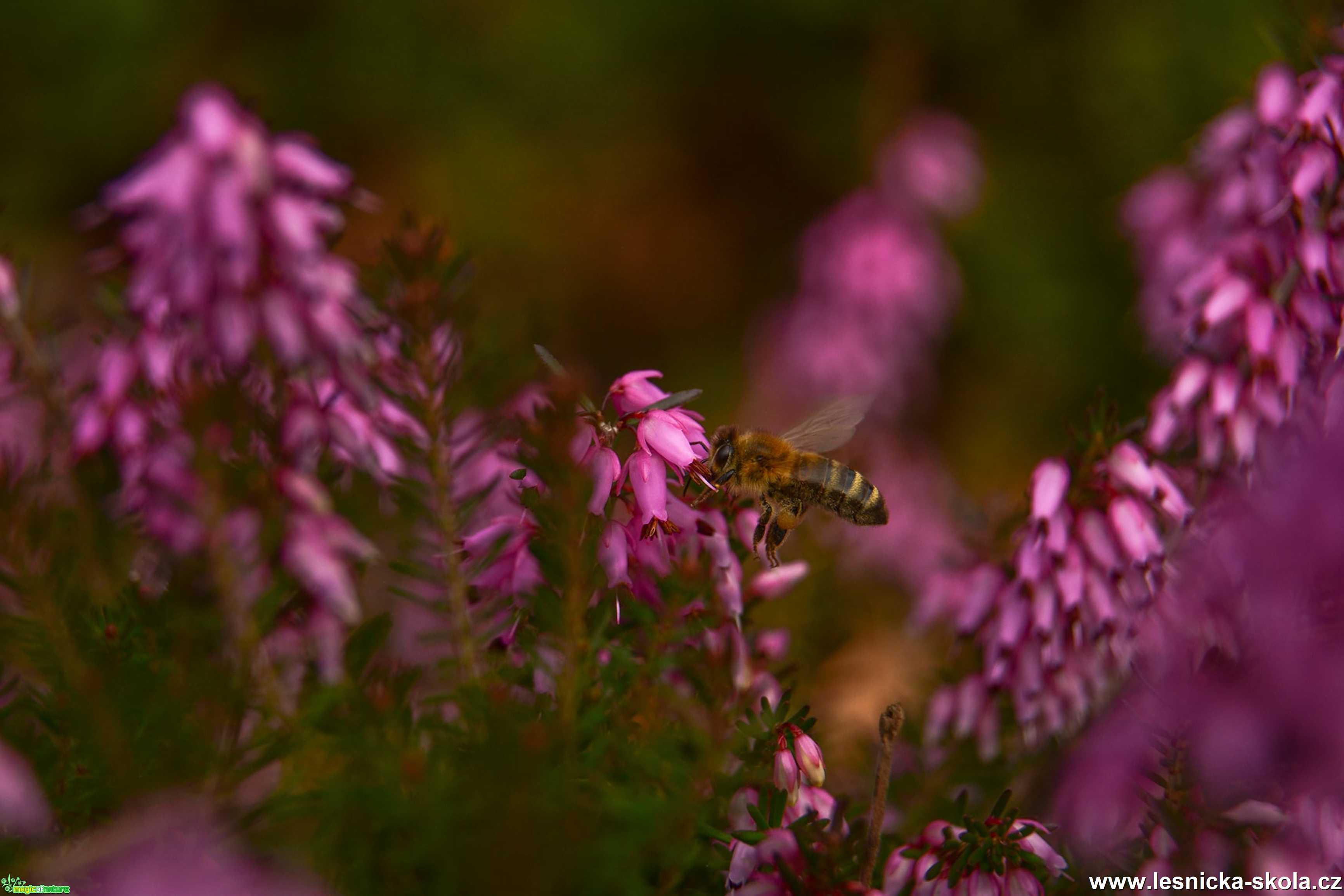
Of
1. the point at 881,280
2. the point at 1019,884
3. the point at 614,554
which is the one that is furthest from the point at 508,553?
the point at 881,280

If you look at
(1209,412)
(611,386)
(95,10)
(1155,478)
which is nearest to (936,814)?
(1155,478)

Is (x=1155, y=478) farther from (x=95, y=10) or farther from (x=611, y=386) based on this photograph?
(x=95, y=10)

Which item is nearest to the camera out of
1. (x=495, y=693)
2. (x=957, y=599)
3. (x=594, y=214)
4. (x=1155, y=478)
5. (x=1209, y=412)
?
(x=495, y=693)

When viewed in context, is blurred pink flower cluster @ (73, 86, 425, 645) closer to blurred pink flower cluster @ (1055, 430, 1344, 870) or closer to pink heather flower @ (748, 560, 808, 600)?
pink heather flower @ (748, 560, 808, 600)

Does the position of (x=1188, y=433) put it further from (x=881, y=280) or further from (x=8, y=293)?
(x=881, y=280)

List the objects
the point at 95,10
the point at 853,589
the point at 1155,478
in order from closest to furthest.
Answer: the point at 1155,478 → the point at 853,589 → the point at 95,10
